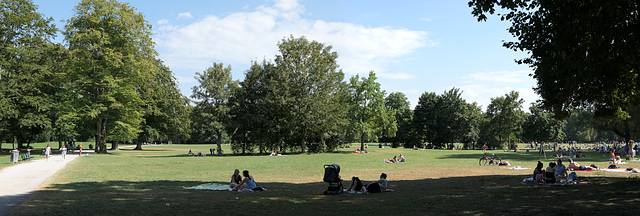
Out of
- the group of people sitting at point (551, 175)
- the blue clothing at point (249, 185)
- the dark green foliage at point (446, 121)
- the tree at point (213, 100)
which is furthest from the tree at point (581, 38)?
the dark green foliage at point (446, 121)

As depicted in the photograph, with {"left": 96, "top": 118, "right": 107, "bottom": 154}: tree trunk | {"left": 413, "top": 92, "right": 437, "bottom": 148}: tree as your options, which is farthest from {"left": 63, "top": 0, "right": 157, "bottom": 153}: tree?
{"left": 413, "top": 92, "right": 437, "bottom": 148}: tree

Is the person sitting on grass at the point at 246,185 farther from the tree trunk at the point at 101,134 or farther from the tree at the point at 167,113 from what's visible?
the tree at the point at 167,113

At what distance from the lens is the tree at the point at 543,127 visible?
71375mm

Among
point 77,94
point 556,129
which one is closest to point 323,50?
point 77,94

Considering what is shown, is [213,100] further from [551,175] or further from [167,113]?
[551,175]

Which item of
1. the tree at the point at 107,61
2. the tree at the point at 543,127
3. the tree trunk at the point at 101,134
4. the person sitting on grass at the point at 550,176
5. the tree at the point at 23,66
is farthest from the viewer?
the tree at the point at 543,127

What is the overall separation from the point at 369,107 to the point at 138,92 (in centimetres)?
3244

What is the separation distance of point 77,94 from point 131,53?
7620mm

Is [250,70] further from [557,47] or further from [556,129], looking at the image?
[556,129]

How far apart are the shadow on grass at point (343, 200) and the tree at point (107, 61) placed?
31547 mm

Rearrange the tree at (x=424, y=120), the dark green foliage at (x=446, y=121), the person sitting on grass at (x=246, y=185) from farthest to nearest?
the tree at (x=424, y=120)
the dark green foliage at (x=446, y=121)
the person sitting on grass at (x=246, y=185)

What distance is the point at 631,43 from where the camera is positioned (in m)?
12.0

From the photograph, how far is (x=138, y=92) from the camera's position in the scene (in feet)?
166

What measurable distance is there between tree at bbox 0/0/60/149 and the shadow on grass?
31.3 metres
